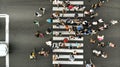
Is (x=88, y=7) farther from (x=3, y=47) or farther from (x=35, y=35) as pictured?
(x=3, y=47)

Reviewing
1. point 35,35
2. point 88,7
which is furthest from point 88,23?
point 35,35

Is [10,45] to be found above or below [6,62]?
above

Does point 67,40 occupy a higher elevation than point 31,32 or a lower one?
lower

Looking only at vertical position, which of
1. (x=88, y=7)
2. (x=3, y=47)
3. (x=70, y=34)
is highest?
(x=88, y=7)

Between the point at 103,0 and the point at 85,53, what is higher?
the point at 103,0

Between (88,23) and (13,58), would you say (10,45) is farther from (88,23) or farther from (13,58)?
(88,23)

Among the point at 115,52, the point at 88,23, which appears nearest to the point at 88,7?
the point at 88,23
